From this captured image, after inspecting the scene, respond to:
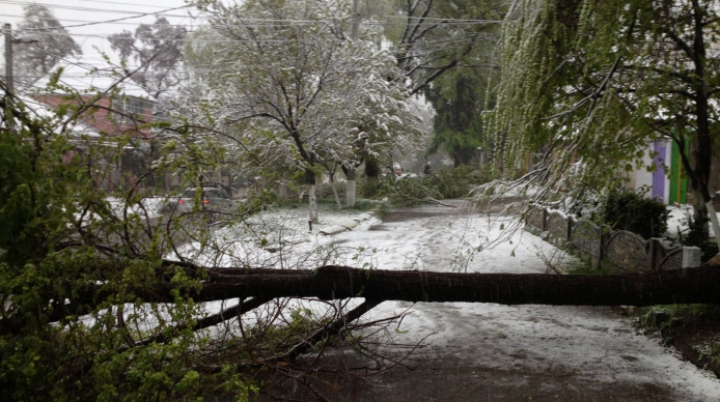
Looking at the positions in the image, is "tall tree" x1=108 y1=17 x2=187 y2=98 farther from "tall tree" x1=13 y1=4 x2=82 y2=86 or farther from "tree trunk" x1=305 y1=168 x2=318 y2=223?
"tree trunk" x1=305 y1=168 x2=318 y2=223

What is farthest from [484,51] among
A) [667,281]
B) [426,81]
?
[667,281]

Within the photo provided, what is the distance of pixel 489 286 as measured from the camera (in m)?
6.14

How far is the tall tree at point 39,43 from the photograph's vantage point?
1121 cm

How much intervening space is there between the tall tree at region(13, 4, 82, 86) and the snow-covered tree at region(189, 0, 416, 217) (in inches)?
131

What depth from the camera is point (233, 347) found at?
214 inches

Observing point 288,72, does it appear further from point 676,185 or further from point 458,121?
point 458,121

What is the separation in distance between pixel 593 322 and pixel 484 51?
533 inches

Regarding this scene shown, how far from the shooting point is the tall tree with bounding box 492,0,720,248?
19.1ft

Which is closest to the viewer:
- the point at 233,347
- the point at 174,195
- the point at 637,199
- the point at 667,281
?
the point at 174,195

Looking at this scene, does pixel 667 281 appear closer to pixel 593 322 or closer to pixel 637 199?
pixel 593 322

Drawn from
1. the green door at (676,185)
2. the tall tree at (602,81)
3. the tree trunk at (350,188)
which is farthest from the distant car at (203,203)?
the tree trunk at (350,188)

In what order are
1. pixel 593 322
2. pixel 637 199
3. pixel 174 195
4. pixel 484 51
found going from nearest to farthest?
pixel 174 195 < pixel 593 322 < pixel 637 199 < pixel 484 51

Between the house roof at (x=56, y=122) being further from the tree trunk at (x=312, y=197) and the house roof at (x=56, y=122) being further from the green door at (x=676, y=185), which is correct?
the green door at (x=676, y=185)

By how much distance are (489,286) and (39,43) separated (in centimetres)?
1152
